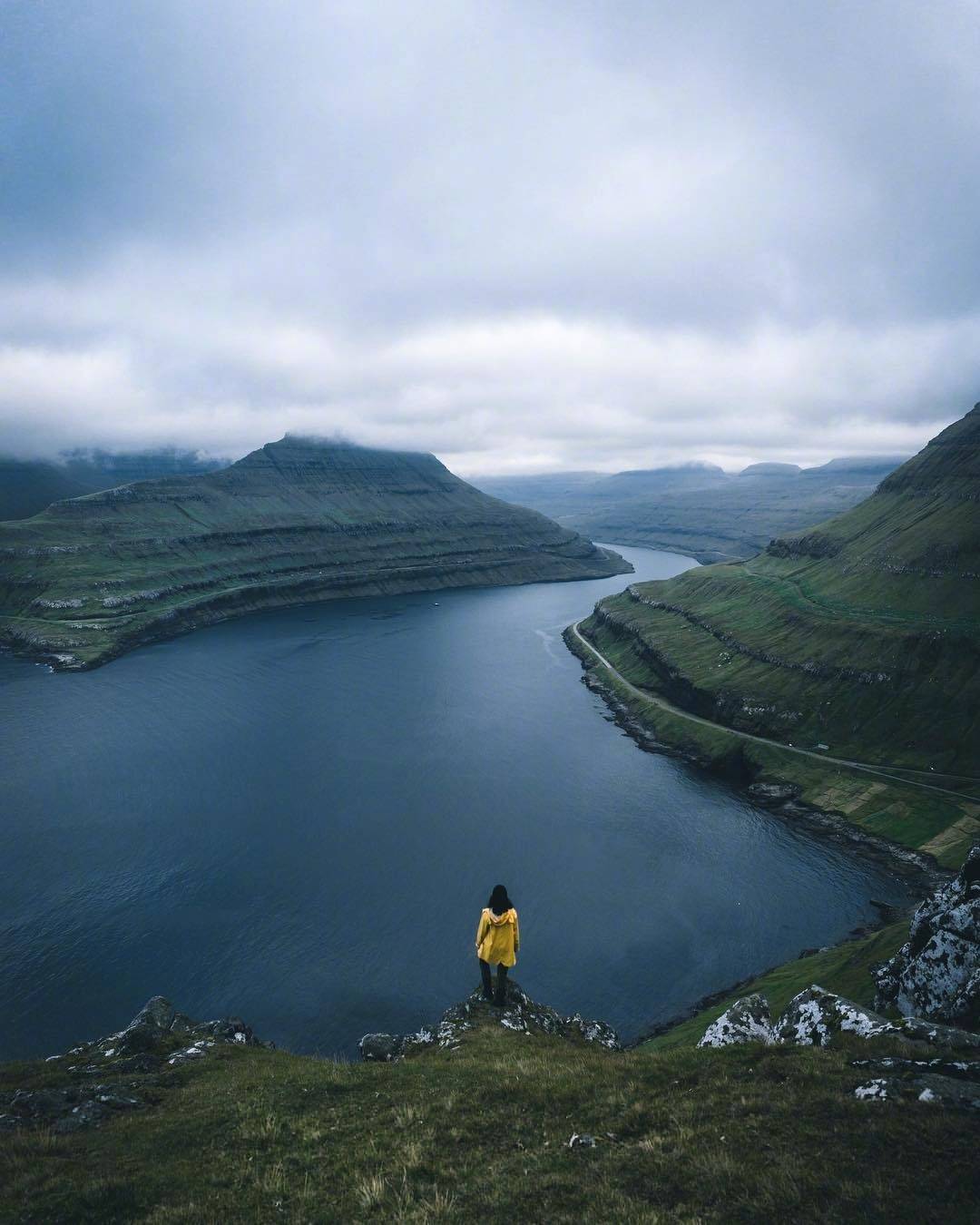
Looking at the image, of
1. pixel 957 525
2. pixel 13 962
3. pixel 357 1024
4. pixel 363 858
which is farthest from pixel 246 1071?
pixel 957 525

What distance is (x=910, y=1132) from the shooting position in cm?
1494

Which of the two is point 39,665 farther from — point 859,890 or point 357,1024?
point 859,890

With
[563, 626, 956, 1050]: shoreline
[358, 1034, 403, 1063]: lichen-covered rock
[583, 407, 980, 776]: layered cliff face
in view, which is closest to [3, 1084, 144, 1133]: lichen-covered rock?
[358, 1034, 403, 1063]: lichen-covered rock

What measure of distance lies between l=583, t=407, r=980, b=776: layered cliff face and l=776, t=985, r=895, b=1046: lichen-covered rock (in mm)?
85615

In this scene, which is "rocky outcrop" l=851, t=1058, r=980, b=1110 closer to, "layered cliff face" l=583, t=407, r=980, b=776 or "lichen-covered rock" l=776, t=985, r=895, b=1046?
"lichen-covered rock" l=776, t=985, r=895, b=1046

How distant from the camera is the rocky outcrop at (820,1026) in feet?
68.3

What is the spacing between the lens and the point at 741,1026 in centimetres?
2986

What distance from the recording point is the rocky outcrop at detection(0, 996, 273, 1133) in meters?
21.5

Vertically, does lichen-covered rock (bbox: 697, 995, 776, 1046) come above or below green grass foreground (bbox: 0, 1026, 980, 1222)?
below

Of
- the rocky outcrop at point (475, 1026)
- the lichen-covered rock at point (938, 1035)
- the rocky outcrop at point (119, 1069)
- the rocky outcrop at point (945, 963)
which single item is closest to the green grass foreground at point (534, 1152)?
the rocky outcrop at point (119, 1069)

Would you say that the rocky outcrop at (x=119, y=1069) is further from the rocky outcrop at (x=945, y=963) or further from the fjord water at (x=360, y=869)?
the rocky outcrop at (x=945, y=963)

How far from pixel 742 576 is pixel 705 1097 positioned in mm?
181582

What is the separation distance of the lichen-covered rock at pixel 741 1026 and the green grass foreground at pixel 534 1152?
29.9 feet

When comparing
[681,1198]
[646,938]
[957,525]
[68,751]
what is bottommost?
[646,938]
